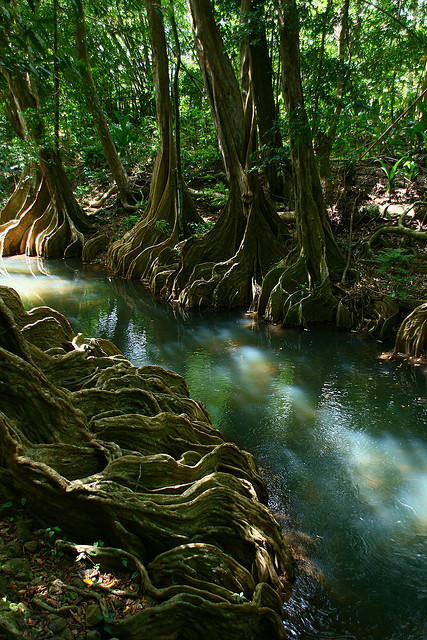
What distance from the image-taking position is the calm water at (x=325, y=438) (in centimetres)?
283

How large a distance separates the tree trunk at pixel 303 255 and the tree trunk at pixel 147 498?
473cm

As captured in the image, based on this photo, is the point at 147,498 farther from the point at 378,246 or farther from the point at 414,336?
the point at 378,246

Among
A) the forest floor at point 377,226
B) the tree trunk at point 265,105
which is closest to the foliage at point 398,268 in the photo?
the forest floor at point 377,226

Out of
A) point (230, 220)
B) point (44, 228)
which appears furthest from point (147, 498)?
point (44, 228)

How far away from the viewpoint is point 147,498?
2574 mm

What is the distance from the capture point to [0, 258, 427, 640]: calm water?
9.27 feet

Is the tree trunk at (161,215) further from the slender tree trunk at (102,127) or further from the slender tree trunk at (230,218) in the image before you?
the slender tree trunk at (230,218)

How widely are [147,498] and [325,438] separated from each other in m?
2.62

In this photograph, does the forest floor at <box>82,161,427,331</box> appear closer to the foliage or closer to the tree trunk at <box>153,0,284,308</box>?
the foliage

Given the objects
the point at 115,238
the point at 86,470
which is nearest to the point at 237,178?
the point at 115,238

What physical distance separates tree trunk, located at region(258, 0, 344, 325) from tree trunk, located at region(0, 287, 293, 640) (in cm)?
473

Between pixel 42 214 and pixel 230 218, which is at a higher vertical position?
pixel 230 218

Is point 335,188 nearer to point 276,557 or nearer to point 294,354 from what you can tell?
point 294,354

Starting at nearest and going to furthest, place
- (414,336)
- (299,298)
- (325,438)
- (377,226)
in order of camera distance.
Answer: (325,438), (414,336), (299,298), (377,226)
